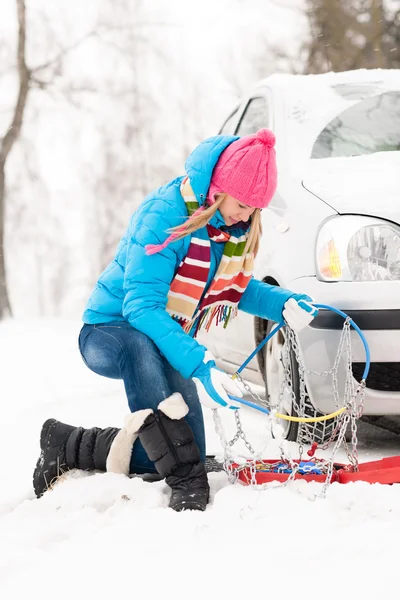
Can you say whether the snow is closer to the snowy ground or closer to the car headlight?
the car headlight

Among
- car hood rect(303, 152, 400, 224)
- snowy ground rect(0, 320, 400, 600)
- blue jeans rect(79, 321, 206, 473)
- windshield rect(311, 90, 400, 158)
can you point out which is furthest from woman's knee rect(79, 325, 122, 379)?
windshield rect(311, 90, 400, 158)

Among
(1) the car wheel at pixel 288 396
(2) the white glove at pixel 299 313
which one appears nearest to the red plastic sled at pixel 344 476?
(1) the car wheel at pixel 288 396

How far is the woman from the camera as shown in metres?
2.49

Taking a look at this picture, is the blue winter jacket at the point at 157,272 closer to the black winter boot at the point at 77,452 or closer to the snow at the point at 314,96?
the black winter boot at the point at 77,452

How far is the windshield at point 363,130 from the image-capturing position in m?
3.68

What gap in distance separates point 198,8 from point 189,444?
20.2 m

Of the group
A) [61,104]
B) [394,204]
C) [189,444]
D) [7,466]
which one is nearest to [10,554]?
[189,444]

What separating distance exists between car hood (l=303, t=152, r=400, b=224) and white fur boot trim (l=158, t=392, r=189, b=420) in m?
1.06

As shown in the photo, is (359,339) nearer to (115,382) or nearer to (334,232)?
(334,232)

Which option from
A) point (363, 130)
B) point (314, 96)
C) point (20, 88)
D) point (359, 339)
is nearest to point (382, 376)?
point (359, 339)

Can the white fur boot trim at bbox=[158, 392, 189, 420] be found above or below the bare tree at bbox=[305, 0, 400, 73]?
below

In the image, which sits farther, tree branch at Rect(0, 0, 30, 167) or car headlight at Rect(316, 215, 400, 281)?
tree branch at Rect(0, 0, 30, 167)

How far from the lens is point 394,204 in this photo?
2.95m

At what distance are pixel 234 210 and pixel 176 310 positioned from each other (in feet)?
1.38
